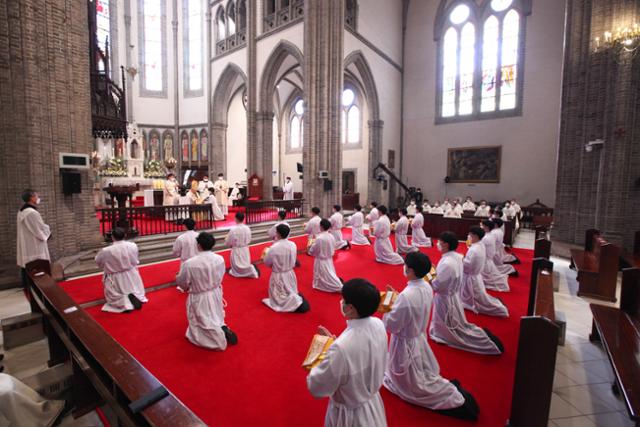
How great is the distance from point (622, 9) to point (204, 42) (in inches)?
839

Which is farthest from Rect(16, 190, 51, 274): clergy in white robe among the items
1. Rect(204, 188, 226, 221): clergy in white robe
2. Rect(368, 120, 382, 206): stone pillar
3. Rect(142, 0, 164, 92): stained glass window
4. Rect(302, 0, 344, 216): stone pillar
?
Rect(142, 0, 164, 92): stained glass window

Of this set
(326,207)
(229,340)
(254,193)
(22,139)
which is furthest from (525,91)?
(22,139)

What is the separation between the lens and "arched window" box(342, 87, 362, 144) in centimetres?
2155

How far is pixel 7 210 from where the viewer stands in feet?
21.3

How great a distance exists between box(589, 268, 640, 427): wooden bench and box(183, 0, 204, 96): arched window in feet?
76.9

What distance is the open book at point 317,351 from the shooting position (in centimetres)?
207

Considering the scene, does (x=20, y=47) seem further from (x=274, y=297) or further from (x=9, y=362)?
(x=274, y=297)

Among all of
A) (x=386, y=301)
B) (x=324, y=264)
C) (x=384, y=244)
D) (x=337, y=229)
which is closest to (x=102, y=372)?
(x=386, y=301)

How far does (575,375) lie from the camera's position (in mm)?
3773

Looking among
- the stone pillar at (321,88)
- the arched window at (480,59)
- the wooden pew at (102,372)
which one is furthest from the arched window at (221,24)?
the wooden pew at (102,372)

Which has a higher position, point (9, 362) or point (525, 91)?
point (525, 91)

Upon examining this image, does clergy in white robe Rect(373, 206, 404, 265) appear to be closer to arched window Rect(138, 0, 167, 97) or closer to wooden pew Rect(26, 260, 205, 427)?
wooden pew Rect(26, 260, 205, 427)

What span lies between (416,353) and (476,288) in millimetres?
2777

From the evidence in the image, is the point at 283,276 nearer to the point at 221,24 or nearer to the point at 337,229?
the point at 337,229
